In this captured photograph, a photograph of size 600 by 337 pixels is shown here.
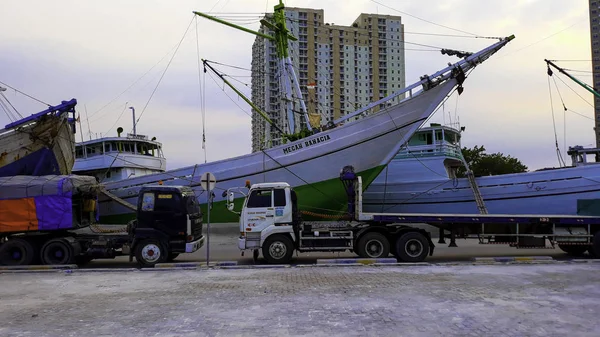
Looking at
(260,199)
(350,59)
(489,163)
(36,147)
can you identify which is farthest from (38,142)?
(350,59)

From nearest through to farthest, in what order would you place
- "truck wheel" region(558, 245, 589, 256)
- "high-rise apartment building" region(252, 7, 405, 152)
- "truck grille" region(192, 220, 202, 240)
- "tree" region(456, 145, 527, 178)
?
1. "truck grille" region(192, 220, 202, 240)
2. "truck wheel" region(558, 245, 589, 256)
3. "tree" region(456, 145, 527, 178)
4. "high-rise apartment building" region(252, 7, 405, 152)

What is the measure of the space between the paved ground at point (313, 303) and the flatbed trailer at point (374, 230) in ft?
5.84

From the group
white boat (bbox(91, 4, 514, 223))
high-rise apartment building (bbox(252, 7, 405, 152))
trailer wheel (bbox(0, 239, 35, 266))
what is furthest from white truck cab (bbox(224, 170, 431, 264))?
high-rise apartment building (bbox(252, 7, 405, 152))

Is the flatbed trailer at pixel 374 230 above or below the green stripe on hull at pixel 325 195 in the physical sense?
below

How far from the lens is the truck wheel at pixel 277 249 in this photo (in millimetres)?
12828

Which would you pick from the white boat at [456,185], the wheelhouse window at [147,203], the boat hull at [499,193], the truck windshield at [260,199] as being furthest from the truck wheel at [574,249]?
the wheelhouse window at [147,203]

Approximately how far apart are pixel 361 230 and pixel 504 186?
1261 cm

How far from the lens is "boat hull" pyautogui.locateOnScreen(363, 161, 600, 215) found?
20891 millimetres

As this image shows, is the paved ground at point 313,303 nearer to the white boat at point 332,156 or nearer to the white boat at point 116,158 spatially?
the white boat at point 332,156

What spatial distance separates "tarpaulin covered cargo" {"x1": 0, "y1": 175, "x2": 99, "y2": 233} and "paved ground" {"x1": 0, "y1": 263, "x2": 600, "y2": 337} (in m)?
2.17

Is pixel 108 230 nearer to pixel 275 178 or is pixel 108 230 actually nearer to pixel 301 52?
pixel 275 178

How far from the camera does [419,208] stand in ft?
78.7

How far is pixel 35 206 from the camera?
1302 centimetres

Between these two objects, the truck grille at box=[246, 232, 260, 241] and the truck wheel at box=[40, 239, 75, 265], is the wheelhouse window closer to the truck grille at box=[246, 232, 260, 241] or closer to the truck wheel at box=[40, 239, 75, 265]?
the truck wheel at box=[40, 239, 75, 265]
